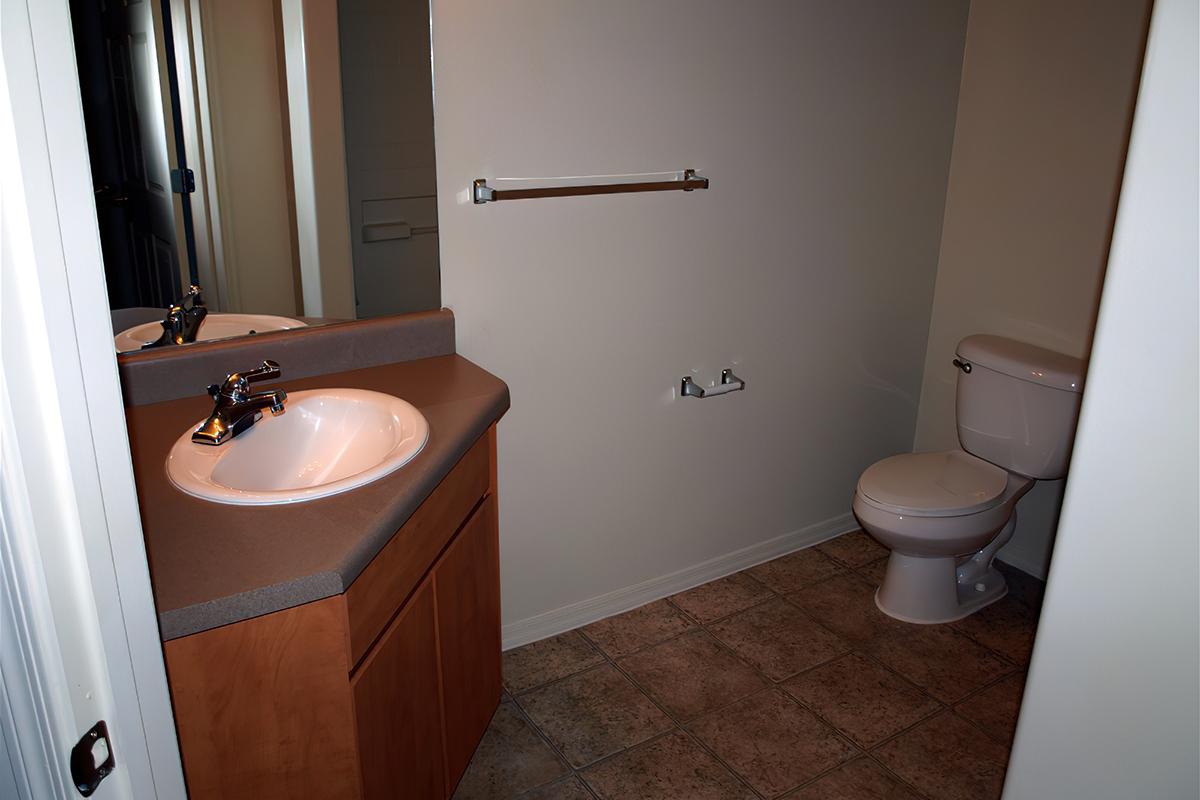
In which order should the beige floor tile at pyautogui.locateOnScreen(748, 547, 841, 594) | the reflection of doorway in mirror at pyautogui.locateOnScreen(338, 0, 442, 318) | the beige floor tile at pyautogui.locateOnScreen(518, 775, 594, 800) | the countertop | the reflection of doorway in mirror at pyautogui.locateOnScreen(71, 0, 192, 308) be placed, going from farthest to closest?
1. the beige floor tile at pyautogui.locateOnScreen(748, 547, 841, 594)
2. the beige floor tile at pyautogui.locateOnScreen(518, 775, 594, 800)
3. the reflection of doorway in mirror at pyautogui.locateOnScreen(338, 0, 442, 318)
4. the reflection of doorway in mirror at pyautogui.locateOnScreen(71, 0, 192, 308)
5. the countertop

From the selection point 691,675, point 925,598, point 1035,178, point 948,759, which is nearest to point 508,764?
point 691,675

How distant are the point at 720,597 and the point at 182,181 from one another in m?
1.88

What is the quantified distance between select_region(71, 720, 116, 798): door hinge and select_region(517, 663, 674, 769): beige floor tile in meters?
1.50

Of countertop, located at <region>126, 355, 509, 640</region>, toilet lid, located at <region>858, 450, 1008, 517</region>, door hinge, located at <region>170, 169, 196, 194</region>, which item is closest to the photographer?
countertop, located at <region>126, 355, 509, 640</region>

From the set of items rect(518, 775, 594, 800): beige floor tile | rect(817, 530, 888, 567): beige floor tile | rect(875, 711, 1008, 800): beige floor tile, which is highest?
rect(817, 530, 888, 567): beige floor tile

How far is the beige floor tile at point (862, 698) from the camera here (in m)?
2.32

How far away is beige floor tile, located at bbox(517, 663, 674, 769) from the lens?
224 centimetres

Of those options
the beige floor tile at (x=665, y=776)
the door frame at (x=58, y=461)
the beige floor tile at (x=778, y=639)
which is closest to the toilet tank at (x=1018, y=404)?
the beige floor tile at (x=778, y=639)

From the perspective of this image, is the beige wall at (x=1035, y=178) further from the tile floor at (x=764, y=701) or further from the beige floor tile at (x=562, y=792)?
Answer: the beige floor tile at (x=562, y=792)

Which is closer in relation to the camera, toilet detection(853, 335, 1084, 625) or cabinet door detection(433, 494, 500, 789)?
cabinet door detection(433, 494, 500, 789)

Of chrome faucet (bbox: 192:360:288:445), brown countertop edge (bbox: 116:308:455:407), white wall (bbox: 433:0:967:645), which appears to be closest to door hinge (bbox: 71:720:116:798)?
chrome faucet (bbox: 192:360:288:445)

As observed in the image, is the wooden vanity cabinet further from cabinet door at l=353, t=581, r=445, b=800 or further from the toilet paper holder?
the toilet paper holder

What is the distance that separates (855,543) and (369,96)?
2.14 m

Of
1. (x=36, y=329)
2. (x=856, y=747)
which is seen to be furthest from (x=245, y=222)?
(x=856, y=747)
